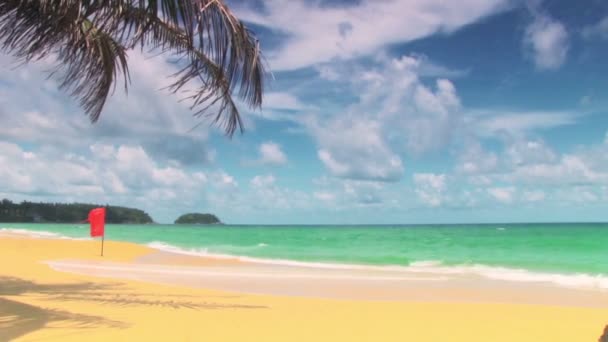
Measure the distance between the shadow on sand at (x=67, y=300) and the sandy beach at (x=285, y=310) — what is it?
1cm

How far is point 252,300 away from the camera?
7.40 meters

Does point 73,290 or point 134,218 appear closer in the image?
point 73,290

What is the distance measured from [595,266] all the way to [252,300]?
14.3 meters

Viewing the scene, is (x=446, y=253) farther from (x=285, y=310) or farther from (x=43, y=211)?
(x=43, y=211)

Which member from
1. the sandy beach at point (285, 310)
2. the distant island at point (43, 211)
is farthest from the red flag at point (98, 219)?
the distant island at point (43, 211)

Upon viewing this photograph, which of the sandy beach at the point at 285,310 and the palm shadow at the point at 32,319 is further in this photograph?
the sandy beach at the point at 285,310

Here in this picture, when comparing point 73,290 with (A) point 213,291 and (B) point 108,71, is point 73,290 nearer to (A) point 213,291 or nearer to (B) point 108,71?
(A) point 213,291

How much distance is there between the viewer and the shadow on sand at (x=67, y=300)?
4840 mm

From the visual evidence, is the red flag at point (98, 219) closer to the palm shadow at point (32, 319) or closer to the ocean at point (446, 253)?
the ocean at point (446, 253)

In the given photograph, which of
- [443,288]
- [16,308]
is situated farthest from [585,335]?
[16,308]

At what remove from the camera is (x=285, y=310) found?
6.53 meters

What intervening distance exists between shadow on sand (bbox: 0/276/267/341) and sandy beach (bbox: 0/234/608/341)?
1cm

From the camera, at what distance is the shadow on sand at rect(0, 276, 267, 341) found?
4.84 metres

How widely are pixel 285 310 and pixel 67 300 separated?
2897 mm
